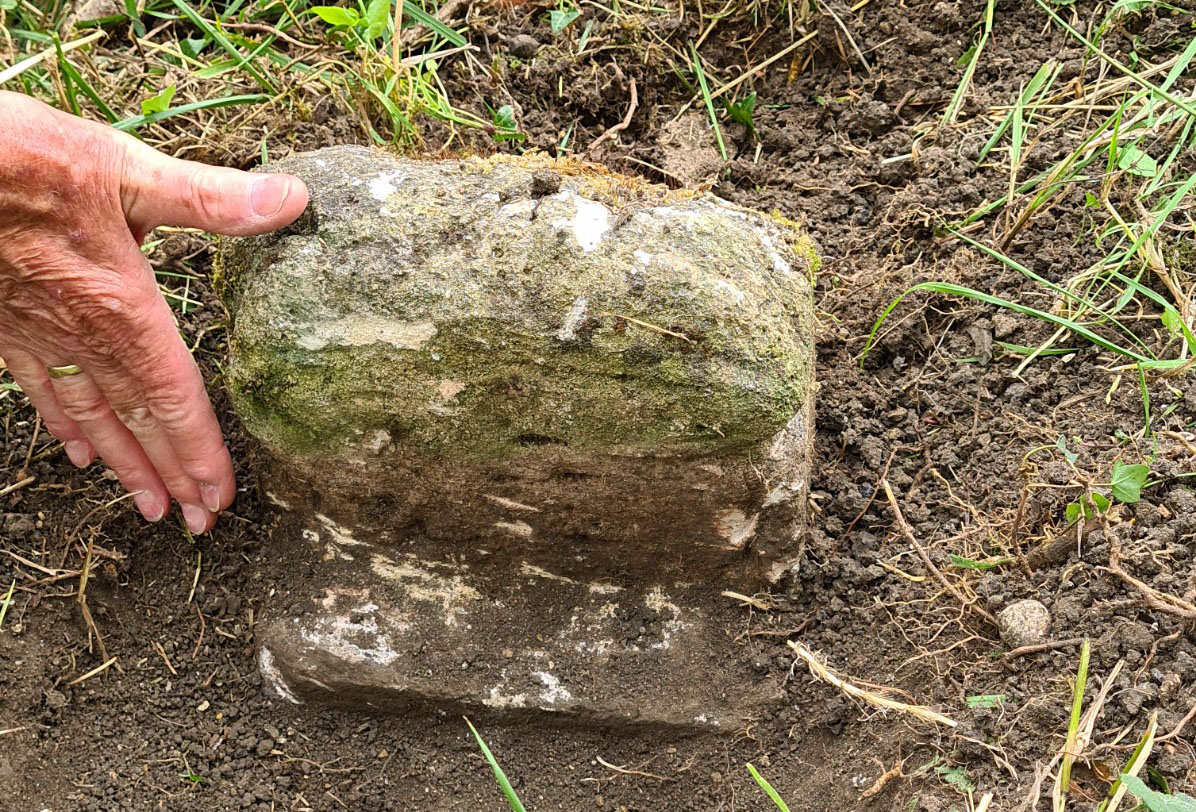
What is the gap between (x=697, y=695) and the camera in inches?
72.4

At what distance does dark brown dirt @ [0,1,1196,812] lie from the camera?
5.33 ft

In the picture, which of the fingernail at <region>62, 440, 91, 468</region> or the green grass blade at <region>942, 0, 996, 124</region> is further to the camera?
the green grass blade at <region>942, 0, 996, 124</region>

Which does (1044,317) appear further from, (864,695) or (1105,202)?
(864,695)

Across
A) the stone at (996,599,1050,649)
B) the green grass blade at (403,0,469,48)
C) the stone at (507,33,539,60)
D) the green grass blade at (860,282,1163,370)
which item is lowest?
the stone at (996,599,1050,649)

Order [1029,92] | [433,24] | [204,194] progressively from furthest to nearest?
1. [433,24]
2. [1029,92]
3. [204,194]

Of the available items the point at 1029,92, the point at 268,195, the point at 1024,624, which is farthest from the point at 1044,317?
the point at 268,195

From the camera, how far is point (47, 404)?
6.15ft

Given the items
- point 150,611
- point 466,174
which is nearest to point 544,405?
point 466,174

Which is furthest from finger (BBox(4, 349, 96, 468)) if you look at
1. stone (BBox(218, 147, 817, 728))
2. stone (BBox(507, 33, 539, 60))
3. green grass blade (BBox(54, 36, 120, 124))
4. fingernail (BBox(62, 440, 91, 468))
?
stone (BBox(507, 33, 539, 60))

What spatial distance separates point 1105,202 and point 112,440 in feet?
6.45

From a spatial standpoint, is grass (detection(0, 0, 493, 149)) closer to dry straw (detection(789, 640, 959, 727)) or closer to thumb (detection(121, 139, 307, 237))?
thumb (detection(121, 139, 307, 237))

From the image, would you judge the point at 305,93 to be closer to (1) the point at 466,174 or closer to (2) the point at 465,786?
(1) the point at 466,174

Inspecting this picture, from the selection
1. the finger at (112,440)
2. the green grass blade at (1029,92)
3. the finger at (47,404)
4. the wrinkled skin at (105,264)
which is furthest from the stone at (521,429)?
the green grass blade at (1029,92)

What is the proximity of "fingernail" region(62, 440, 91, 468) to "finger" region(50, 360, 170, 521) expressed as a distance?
6 cm
